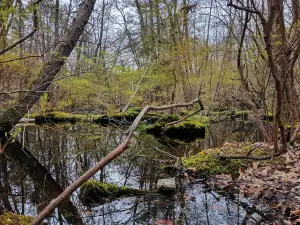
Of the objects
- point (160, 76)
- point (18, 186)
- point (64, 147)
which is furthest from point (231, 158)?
point (160, 76)

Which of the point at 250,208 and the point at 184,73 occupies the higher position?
the point at 184,73

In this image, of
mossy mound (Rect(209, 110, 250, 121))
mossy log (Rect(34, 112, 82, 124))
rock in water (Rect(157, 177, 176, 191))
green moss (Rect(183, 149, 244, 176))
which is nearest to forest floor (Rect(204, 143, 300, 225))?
green moss (Rect(183, 149, 244, 176))

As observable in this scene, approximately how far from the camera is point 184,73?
14836 millimetres

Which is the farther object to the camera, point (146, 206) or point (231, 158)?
point (231, 158)

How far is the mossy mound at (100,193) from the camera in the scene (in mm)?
3889

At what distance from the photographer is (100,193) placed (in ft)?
13.1

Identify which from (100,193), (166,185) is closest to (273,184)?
(166,185)

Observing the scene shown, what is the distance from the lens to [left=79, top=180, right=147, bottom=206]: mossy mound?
153 inches

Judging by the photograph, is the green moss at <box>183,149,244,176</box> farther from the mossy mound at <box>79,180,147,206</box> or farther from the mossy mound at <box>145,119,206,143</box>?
the mossy mound at <box>145,119,206,143</box>

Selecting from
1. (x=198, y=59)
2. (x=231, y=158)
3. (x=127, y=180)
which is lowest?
(x=127, y=180)

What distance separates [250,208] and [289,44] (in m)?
2.42

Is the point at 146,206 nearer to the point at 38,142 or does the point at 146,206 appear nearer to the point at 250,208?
the point at 250,208

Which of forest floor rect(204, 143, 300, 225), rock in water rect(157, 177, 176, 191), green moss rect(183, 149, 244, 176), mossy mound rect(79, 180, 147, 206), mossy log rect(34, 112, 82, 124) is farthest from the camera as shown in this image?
mossy log rect(34, 112, 82, 124)

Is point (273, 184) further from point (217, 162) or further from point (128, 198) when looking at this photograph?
point (128, 198)
